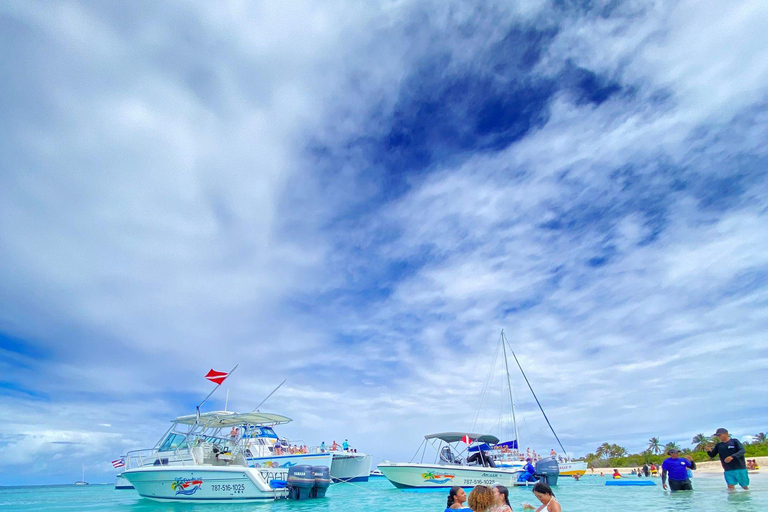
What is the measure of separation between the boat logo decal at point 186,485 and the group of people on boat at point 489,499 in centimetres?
1787

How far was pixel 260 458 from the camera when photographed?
1148 inches

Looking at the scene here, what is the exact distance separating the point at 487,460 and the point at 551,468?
12.9 feet

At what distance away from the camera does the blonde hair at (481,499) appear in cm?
543

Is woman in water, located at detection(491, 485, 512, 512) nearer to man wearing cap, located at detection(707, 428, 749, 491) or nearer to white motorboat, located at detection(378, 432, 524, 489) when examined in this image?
man wearing cap, located at detection(707, 428, 749, 491)

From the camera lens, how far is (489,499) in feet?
17.9

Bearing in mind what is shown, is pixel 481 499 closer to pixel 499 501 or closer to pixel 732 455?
pixel 499 501

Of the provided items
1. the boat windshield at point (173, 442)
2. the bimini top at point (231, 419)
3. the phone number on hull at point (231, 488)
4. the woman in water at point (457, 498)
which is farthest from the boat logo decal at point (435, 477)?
the woman in water at point (457, 498)


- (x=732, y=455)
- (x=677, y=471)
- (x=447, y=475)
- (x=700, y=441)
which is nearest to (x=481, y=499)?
(x=732, y=455)

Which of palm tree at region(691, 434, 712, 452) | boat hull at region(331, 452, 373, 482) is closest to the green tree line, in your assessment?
palm tree at region(691, 434, 712, 452)

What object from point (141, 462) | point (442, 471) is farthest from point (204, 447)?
point (442, 471)

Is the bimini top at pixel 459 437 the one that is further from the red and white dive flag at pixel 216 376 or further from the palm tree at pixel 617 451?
the palm tree at pixel 617 451

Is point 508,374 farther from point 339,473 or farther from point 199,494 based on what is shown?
point 199,494

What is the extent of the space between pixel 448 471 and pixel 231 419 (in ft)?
44.3

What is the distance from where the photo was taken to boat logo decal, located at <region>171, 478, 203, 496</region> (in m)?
20.1
